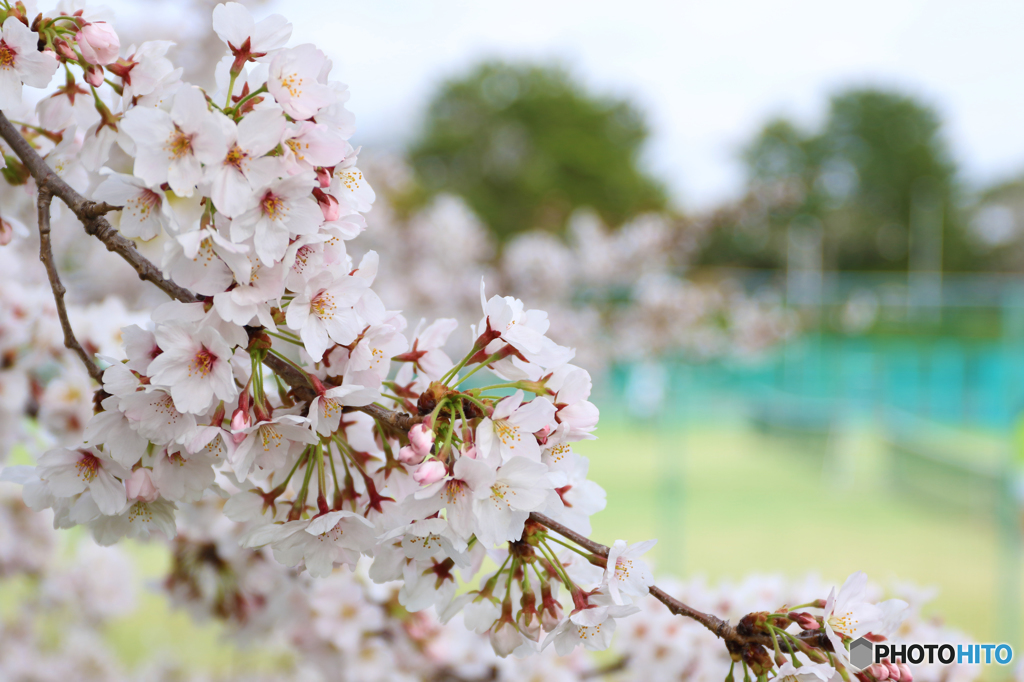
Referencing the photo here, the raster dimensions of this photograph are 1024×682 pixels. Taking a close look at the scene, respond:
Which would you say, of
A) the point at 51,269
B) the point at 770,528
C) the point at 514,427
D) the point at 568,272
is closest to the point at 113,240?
the point at 51,269

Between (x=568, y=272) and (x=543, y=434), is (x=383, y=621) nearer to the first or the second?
(x=543, y=434)

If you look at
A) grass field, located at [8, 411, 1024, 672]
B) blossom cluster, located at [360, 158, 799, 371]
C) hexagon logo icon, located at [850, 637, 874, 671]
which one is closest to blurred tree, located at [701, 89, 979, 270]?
grass field, located at [8, 411, 1024, 672]

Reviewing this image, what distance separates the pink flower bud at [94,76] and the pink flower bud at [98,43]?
0.07ft

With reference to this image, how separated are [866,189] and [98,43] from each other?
44061mm

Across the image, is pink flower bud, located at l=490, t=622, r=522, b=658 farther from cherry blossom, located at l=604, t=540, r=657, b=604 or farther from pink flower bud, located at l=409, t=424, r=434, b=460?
pink flower bud, located at l=409, t=424, r=434, b=460

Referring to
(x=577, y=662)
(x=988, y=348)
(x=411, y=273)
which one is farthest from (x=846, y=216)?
(x=577, y=662)

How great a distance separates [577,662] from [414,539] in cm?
123

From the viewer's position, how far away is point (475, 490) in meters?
0.76

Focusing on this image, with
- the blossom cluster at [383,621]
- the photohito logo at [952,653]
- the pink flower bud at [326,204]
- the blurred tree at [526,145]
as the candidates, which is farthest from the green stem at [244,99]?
the blurred tree at [526,145]

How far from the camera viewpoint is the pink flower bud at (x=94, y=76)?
895 mm

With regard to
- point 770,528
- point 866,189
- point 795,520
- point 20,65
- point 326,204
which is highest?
point 866,189

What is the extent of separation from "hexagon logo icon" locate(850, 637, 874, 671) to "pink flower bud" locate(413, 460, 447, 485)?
50 centimetres

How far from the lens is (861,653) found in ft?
2.88

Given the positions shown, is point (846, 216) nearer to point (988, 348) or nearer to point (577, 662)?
point (988, 348)
